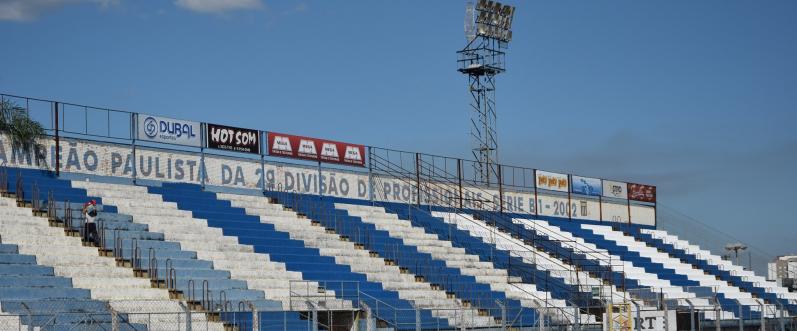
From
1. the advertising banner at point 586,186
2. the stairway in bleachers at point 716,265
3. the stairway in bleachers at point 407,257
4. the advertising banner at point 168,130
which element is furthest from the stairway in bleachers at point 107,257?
the stairway in bleachers at point 716,265

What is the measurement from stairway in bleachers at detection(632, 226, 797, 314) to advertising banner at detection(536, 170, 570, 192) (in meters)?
4.73

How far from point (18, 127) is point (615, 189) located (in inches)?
1473

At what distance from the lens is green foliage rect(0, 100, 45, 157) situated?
35.9 metres

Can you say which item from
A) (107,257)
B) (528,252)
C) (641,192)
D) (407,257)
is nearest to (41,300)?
(107,257)

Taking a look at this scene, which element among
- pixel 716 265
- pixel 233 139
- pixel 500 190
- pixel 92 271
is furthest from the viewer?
pixel 716 265

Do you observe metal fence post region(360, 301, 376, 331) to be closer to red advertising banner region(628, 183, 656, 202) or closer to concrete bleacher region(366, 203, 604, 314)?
concrete bleacher region(366, 203, 604, 314)

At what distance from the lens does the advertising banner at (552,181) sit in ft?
195

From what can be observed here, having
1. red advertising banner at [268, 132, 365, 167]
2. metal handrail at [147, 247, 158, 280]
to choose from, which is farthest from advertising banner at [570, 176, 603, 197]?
metal handrail at [147, 247, 158, 280]

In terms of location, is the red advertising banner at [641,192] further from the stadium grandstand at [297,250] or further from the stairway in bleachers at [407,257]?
→ the stairway in bleachers at [407,257]

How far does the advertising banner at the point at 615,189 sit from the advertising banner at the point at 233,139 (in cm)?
2581

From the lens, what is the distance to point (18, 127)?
36000 millimetres

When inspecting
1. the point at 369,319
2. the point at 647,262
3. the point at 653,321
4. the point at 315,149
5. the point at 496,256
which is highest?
the point at 315,149

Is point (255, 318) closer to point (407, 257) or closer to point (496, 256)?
point (407, 257)

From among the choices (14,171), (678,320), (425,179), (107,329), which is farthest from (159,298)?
(425,179)
